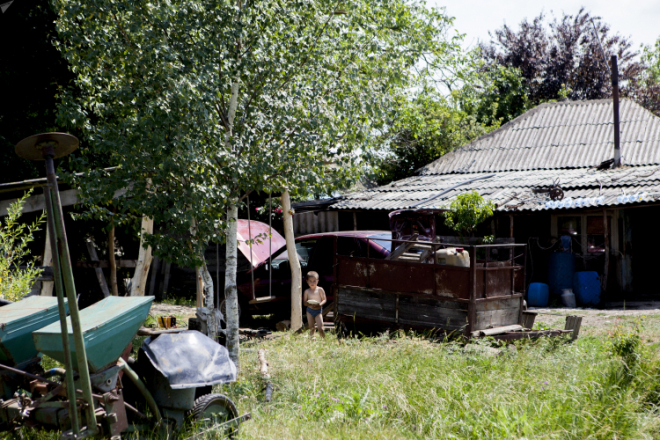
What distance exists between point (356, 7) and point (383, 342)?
4.18 m

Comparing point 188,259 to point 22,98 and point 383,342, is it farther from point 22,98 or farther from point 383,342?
point 22,98

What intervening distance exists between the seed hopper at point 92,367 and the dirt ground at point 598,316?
5.50 metres

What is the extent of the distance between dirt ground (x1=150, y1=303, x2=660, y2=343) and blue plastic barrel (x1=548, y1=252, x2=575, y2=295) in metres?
1.55

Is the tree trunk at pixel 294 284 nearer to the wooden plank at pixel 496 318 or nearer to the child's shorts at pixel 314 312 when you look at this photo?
the child's shorts at pixel 314 312

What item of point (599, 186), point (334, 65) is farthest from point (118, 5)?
point (599, 186)

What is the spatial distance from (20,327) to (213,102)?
325 centimetres

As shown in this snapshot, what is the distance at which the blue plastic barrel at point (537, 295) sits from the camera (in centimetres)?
1237

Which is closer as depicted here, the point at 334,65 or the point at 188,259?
the point at 188,259

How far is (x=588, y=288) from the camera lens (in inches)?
484

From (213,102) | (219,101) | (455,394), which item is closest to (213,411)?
(455,394)

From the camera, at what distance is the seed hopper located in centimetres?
330

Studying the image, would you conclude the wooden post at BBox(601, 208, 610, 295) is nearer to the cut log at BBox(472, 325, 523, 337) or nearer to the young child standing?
the cut log at BBox(472, 325, 523, 337)

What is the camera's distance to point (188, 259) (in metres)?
6.35

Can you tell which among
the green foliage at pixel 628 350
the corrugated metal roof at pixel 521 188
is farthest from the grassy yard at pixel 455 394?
the corrugated metal roof at pixel 521 188
